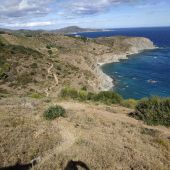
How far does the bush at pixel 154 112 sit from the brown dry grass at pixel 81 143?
3.94 m

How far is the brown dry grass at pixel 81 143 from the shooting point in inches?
487

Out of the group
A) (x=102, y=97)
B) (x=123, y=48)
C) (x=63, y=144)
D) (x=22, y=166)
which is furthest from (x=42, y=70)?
(x=123, y=48)

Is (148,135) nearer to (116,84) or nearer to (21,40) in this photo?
(116,84)

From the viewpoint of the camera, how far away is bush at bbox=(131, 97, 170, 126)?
2224cm

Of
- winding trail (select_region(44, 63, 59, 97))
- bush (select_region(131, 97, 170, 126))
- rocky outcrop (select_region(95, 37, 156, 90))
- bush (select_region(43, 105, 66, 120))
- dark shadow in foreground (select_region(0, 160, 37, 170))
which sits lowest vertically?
rocky outcrop (select_region(95, 37, 156, 90))

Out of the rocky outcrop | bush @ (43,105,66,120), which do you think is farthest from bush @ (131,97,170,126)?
the rocky outcrop

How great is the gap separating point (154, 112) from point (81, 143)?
10533 mm

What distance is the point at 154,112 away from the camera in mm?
23062

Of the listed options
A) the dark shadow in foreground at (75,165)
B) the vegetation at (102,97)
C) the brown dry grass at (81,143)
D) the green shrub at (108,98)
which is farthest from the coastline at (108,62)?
the dark shadow in foreground at (75,165)

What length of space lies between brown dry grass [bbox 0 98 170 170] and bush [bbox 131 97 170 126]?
3.94 metres

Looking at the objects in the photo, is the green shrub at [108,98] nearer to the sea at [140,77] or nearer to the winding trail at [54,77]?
the winding trail at [54,77]

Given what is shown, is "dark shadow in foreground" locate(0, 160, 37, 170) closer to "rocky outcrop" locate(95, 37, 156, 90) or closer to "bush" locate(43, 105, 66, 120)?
"bush" locate(43, 105, 66, 120)

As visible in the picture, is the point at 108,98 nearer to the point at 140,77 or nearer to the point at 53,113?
the point at 53,113

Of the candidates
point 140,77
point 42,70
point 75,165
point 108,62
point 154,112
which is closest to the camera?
point 75,165
